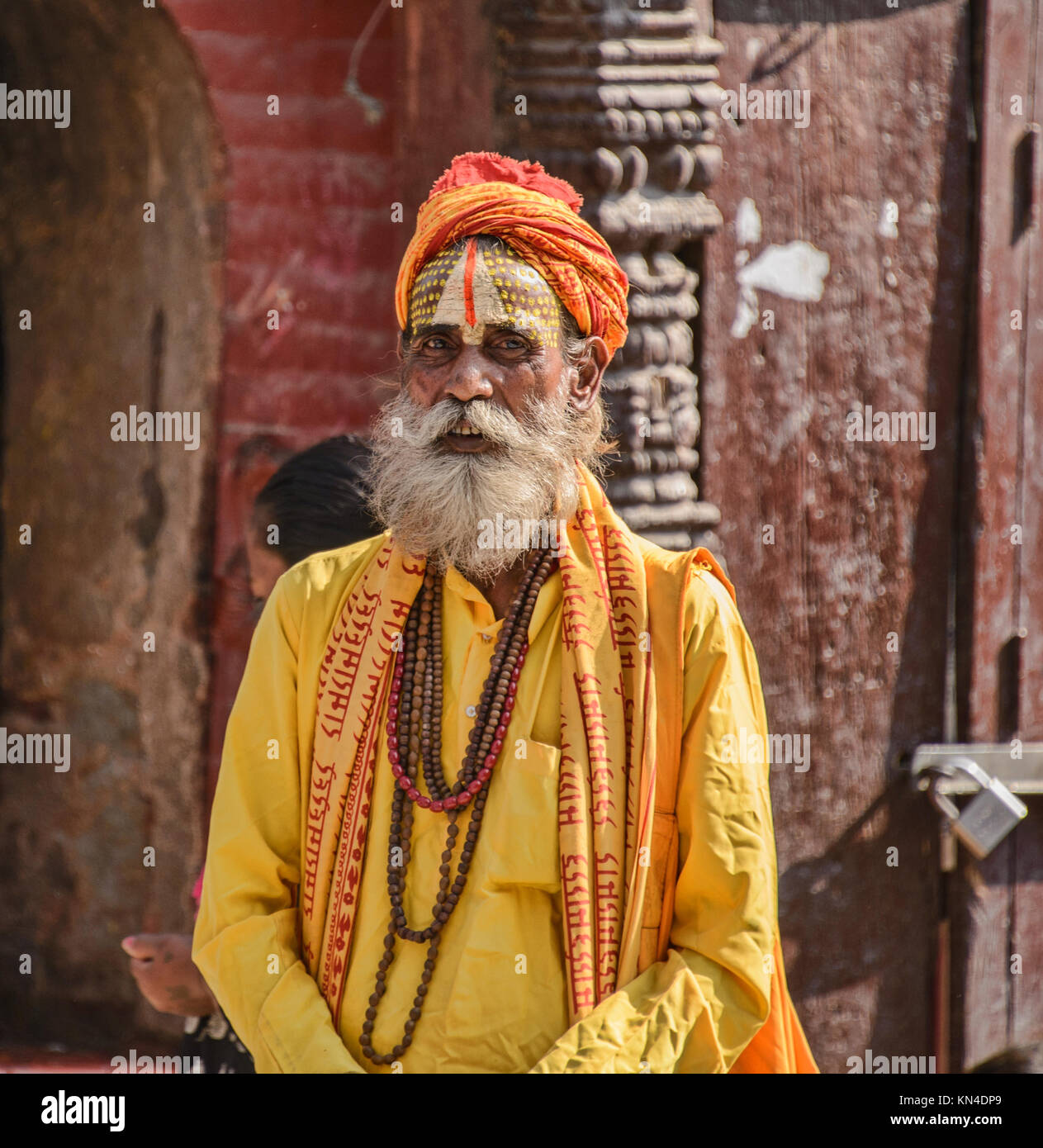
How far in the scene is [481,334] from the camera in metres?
2.03

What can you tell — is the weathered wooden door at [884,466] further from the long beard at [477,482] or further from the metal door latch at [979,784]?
the long beard at [477,482]

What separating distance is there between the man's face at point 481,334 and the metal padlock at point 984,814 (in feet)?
5.41

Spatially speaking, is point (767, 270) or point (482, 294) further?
point (767, 270)

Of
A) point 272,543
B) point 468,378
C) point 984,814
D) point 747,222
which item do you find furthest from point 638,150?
point 984,814

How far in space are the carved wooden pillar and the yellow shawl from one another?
0.84 meters

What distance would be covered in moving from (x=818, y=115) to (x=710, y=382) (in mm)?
719

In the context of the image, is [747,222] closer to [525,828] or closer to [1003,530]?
[1003,530]

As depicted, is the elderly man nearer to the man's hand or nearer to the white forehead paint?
the white forehead paint

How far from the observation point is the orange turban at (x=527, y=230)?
2.03 meters

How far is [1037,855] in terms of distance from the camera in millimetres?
3146

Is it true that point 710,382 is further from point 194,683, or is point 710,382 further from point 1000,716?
point 194,683

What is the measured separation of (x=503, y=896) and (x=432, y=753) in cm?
26

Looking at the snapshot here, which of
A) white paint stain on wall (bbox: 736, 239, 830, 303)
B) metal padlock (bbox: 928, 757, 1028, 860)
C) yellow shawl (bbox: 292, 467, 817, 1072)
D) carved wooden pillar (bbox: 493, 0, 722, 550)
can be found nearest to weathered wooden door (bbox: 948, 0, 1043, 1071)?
metal padlock (bbox: 928, 757, 1028, 860)

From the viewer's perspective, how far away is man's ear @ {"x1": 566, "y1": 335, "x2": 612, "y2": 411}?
2164mm
